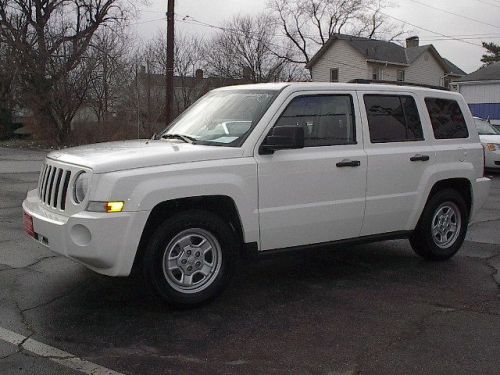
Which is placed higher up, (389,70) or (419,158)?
(389,70)

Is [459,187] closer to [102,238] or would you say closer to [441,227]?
[441,227]

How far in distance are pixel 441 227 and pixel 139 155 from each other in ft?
11.7

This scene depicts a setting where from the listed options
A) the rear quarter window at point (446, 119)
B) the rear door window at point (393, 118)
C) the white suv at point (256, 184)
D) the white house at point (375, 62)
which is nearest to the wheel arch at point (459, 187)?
the white suv at point (256, 184)

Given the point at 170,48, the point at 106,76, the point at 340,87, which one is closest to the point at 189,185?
the point at 340,87

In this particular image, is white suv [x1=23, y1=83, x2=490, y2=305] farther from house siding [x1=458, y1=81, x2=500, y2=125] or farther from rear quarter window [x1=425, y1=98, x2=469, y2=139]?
house siding [x1=458, y1=81, x2=500, y2=125]

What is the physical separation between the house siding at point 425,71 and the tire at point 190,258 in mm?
44825

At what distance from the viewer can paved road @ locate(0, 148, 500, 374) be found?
3.71 m

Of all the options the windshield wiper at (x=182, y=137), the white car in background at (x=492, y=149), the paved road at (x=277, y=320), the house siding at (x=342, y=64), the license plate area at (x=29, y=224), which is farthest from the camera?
the house siding at (x=342, y=64)

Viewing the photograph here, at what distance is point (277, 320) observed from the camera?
4469 millimetres

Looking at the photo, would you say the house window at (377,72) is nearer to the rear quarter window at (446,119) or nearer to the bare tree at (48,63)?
the bare tree at (48,63)

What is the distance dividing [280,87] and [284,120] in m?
0.35

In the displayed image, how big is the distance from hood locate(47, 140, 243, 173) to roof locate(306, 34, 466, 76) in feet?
134

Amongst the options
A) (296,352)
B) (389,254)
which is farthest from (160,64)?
(296,352)

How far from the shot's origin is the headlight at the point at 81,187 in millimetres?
4270
